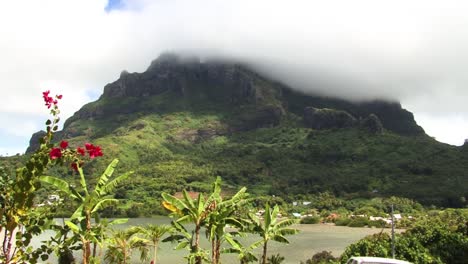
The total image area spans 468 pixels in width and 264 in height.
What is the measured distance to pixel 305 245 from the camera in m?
97.9

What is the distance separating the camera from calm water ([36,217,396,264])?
73631 mm

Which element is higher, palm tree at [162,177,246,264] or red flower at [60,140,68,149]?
red flower at [60,140,68,149]

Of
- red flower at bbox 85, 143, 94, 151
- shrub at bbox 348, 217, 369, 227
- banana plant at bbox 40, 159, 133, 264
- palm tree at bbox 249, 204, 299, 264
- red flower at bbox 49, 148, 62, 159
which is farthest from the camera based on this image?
shrub at bbox 348, 217, 369, 227

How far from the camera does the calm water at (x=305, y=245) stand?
242 feet

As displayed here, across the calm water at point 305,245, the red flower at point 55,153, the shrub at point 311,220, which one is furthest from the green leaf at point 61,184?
the shrub at point 311,220

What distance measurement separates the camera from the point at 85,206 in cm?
1653

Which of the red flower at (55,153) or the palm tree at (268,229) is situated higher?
the red flower at (55,153)

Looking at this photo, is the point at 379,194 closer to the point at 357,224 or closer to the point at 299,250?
the point at 357,224

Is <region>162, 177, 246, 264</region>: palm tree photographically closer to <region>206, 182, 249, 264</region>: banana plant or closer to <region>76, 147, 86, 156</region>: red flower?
<region>206, 182, 249, 264</region>: banana plant

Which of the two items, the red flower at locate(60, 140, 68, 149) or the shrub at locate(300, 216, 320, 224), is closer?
the red flower at locate(60, 140, 68, 149)

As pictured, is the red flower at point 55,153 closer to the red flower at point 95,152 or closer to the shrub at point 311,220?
the red flower at point 95,152

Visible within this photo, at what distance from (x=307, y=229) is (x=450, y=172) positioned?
91.9m

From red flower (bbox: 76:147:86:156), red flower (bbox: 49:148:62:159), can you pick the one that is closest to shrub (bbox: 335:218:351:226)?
red flower (bbox: 76:147:86:156)

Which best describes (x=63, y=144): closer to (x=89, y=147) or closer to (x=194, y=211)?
(x=89, y=147)
